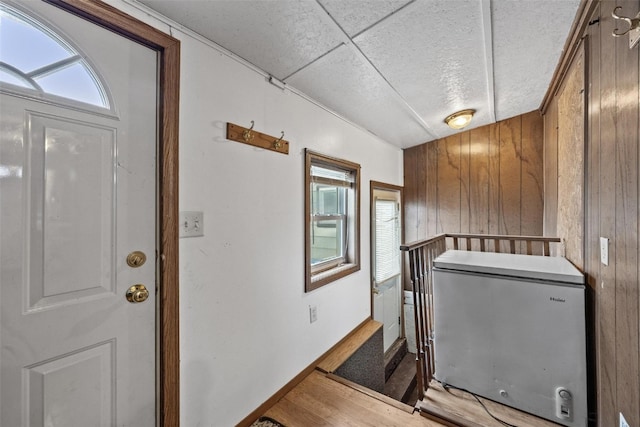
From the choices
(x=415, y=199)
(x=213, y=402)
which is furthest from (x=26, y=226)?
(x=415, y=199)

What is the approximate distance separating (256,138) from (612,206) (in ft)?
5.53

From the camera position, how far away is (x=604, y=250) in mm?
1159

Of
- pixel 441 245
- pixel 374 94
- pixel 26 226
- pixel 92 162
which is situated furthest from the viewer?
pixel 441 245

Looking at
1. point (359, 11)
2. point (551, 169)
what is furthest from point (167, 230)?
point (551, 169)

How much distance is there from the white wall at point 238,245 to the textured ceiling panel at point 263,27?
78 mm

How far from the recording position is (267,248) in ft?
5.53

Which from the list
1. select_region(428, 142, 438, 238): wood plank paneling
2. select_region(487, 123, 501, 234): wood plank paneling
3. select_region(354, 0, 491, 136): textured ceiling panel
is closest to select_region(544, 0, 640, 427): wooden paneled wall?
select_region(354, 0, 491, 136): textured ceiling panel

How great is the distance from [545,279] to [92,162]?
7.08 feet

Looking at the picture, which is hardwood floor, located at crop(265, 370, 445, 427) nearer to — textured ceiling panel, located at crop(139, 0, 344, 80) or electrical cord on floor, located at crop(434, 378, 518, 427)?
electrical cord on floor, located at crop(434, 378, 518, 427)

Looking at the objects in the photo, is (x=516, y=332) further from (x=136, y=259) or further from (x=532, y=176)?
(x=532, y=176)

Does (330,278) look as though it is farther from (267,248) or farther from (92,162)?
(92,162)

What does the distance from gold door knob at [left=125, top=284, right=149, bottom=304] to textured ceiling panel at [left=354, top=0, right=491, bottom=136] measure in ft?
5.26

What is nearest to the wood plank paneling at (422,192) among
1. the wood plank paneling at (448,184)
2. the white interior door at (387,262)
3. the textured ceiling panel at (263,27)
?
the wood plank paneling at (448,184)

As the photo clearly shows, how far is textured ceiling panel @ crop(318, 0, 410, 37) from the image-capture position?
1.21 m
